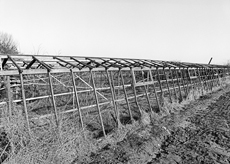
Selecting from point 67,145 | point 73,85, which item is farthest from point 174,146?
point 73,85

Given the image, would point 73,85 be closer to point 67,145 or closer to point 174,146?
point 67,145

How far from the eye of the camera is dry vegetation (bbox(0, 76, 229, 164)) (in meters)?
3.74

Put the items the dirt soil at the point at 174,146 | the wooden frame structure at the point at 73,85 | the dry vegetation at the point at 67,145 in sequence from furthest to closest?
the wooden frame structure at the point at 73,85, the dirt soil at the point at 174,146, the dry vegetation at the point at 67,145

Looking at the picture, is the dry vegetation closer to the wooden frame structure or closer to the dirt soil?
the dirt soil

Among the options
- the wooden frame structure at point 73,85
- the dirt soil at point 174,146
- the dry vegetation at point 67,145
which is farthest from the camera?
the wooden frame structure at point 73,85

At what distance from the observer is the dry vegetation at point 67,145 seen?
3740mm

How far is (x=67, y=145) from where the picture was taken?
434 centimetres

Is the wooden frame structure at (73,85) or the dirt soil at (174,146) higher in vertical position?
the wooden frame structure at (73,85)

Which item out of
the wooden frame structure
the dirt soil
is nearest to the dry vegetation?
the dirt soil

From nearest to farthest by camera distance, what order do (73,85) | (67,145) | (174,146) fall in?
(67,145)
(174,146)
(73,85)

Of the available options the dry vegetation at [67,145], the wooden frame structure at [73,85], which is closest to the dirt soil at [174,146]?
the dry vegetation at [67,145]

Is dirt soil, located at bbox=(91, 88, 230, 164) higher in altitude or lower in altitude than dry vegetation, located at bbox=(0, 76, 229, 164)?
lower

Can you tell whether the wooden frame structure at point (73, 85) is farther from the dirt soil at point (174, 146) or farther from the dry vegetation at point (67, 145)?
the dirt soil at point (174, 146)

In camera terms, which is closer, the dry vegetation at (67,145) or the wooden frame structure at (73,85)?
the dry vegetation at (67,145)
